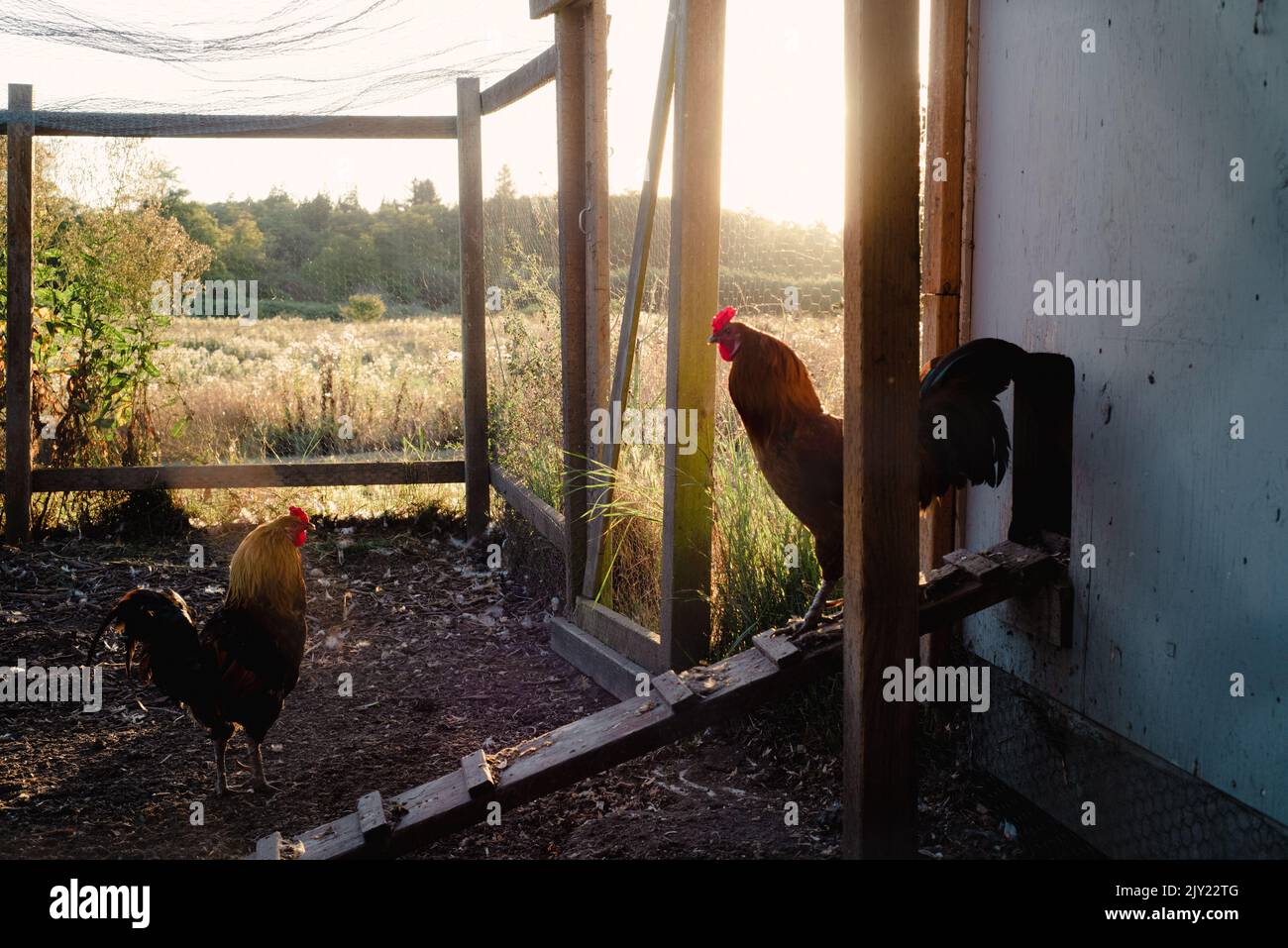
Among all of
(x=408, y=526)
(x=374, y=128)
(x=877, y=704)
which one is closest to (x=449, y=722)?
(x=877, y=704)

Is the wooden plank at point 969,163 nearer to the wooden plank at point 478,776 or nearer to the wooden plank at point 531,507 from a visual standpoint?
the wooden plank at point 478,776

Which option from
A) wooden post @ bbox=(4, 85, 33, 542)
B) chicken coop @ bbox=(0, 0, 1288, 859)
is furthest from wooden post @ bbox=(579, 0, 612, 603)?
wooden post @ bbox=(4, 85, 33, 542)

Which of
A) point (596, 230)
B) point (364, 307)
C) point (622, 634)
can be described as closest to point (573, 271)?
point (596, 230)

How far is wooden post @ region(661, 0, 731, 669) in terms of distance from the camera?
3693mm

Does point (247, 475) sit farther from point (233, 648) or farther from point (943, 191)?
point (943, 191)

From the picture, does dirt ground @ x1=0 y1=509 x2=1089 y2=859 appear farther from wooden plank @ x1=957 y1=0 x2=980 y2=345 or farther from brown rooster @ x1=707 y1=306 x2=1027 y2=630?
wooden plank @ x1=957 y1=0 x2=980 y2=345

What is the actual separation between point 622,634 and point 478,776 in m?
1.85

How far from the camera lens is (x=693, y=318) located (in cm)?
383

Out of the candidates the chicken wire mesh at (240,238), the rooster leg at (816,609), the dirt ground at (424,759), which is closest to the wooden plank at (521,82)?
the chicken wire mesh at (240,238)

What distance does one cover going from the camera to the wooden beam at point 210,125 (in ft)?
21.4

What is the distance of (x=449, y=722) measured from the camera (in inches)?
167

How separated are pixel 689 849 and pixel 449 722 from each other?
1464 millimetres

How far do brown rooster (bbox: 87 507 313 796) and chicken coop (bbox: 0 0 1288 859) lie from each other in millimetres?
1018
